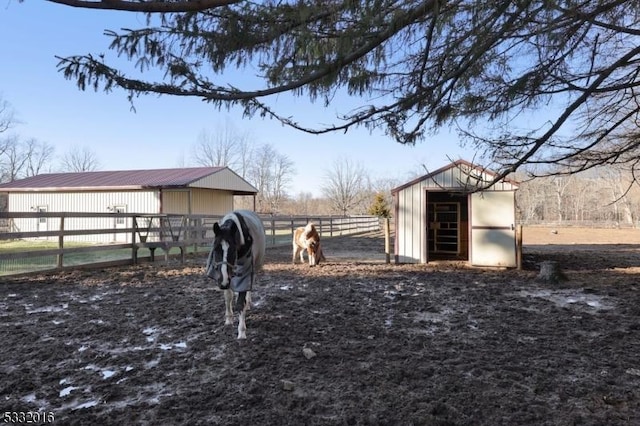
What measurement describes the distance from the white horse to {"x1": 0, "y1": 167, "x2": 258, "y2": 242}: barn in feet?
42.6

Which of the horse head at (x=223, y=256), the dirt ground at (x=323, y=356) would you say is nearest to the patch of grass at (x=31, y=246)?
the dirt ground at (x=323, y=356)

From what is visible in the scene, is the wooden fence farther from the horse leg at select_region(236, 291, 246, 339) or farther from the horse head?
the horse leg at select_region(236, 291, 246, 339)

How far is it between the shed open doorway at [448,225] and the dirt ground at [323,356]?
6484 millimetres

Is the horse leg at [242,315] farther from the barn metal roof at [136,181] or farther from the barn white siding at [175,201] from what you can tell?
the barn white siding at [175,201]

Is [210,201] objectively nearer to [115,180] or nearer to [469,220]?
[115,180]

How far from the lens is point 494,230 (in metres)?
10.1

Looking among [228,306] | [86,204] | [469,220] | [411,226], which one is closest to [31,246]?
[86,204]

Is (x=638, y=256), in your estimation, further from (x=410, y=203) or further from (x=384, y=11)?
(x=384, y=11)

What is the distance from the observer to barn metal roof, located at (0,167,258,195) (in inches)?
693

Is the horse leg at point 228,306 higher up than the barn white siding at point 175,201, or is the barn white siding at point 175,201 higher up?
the barn white siding at point 175,201

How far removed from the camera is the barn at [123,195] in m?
17.7

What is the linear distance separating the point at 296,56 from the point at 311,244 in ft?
22.7

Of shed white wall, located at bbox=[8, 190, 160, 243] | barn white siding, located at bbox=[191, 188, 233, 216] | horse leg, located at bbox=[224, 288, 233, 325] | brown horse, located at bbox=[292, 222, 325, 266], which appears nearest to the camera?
horse leg, located at bbox=[224, 288, 233, 325]

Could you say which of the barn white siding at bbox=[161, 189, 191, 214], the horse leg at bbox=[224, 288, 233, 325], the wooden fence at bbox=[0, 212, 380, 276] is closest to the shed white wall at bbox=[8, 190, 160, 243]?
the wooden fence at bbox=[0, 212, 380, 276]
